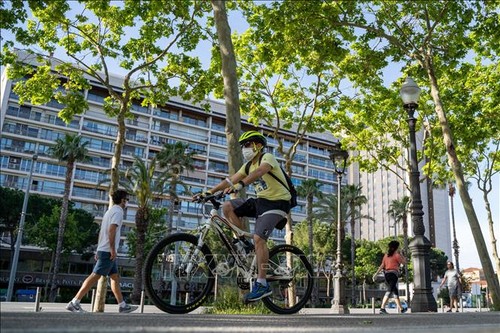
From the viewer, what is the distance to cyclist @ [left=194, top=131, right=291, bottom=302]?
4762 mm

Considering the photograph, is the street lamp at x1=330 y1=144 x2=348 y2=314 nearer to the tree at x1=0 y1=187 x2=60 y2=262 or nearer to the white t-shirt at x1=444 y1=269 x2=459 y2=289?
the white t-shirt at x1=444 y1=269 x2=459 y2=289

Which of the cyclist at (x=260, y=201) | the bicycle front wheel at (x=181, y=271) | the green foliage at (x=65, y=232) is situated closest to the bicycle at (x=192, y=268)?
the bicycle front wheel at (x=181, y=271)

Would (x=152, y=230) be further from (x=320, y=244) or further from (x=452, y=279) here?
(x=452, y=279)

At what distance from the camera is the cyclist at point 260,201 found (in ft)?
15.6

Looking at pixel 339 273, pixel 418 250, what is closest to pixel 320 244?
pixel 339 273

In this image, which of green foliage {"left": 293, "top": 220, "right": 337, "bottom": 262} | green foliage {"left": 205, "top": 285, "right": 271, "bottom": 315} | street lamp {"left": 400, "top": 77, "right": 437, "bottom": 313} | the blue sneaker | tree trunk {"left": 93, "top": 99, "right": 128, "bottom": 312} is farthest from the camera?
green foliage {"left": 293, "top": 220, "right": 337, "bottom": 262}

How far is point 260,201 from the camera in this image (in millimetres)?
4949

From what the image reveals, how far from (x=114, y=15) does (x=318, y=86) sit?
845 cm

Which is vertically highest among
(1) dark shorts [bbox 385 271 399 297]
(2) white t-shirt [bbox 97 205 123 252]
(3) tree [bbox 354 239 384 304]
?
(3) tree [bbox 354 239 384 304]

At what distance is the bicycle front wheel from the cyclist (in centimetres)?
49

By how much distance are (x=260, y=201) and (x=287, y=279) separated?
110 cm

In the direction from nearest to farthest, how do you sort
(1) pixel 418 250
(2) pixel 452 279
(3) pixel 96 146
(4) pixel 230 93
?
(4) pixel 230 93 < (1) pixel 418 250 < (2) pixel 452 279 < (3) pixel 96 146

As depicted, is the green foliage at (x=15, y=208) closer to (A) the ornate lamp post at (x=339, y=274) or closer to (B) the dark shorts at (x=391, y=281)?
(A) the ornate lamp post at (x=339, y=274)

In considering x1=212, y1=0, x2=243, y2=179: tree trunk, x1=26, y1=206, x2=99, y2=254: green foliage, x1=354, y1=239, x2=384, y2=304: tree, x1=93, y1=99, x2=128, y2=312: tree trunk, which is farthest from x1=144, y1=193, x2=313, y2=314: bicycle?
x1=354, y1=239, x2=384, y2=304: tree
